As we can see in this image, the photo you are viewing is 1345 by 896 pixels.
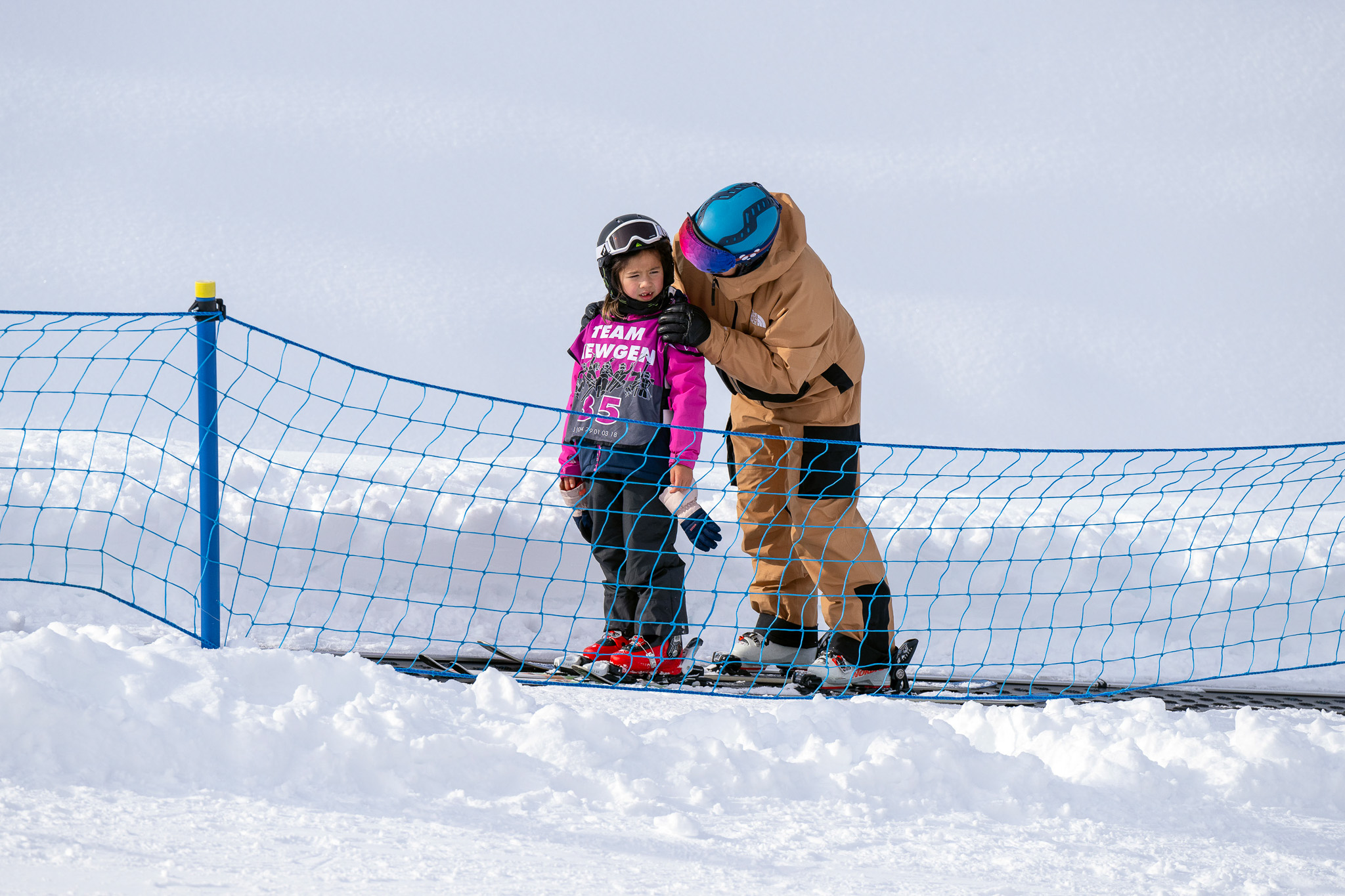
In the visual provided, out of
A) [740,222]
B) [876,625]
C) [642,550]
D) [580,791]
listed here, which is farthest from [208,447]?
[876,625]

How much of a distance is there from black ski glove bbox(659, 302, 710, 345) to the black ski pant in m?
0.49

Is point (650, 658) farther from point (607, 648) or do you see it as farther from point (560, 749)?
point (560, 749)

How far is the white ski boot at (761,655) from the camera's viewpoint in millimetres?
3633

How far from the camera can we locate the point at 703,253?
3.13 meters

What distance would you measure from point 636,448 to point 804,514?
0.55 meters

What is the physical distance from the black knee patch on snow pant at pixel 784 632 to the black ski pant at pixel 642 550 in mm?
326

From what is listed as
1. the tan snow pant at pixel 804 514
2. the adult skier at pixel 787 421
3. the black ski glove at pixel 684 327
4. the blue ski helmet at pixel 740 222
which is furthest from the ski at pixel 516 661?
the blue ski helmet at pixel 740 222

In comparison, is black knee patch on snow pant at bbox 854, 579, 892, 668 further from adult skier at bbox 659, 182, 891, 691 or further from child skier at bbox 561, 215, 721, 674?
child skier at bbox 561, 215, 721, 674

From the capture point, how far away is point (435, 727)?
8.45 ft

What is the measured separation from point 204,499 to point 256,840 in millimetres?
1146

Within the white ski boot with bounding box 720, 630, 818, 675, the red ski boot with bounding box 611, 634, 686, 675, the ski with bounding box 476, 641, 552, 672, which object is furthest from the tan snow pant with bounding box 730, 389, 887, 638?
the ski with bounding box 476, 641, 552, 672

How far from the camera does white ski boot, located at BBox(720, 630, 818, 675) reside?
143 inches

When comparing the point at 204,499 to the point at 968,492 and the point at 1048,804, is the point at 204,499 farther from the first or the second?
the point at 968,492

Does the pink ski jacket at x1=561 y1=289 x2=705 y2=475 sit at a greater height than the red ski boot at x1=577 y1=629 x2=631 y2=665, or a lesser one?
greater
